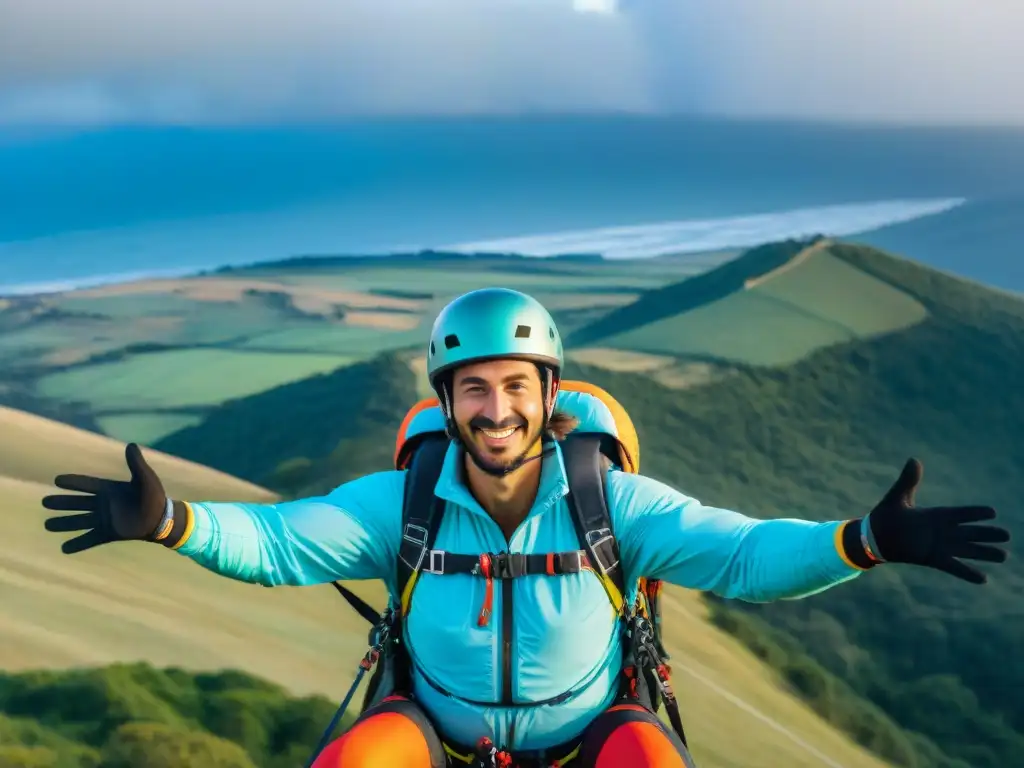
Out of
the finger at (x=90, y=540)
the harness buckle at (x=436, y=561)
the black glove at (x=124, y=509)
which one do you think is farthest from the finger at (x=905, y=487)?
the finger at (x=90, y=540)

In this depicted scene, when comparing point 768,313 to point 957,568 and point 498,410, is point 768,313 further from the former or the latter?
point 957,568

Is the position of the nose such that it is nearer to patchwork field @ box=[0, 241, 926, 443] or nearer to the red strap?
the red strap

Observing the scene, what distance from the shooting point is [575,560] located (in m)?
3.11

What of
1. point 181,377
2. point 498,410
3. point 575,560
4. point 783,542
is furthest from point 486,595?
point 181,377

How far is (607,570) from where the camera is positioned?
3.14 metres

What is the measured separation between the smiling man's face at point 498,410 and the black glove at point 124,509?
0.89m

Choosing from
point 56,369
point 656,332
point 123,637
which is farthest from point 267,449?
point 123,637

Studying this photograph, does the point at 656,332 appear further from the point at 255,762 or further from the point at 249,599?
the point at 255,762

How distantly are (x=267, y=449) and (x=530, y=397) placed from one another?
1321 centimetres

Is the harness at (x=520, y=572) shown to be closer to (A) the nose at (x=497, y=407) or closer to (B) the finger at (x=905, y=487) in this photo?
(A) the nose at (x=497, y=407)

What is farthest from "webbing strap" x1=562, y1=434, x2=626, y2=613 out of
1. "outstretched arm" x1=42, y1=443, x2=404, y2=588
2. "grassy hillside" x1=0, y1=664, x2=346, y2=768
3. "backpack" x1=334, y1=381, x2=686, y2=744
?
"grassy hillside" x1=0, y1=664, x2=346, y2=768

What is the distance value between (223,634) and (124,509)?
4.05m

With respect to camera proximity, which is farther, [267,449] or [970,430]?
[970,430]

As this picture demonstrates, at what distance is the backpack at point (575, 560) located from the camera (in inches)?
123
